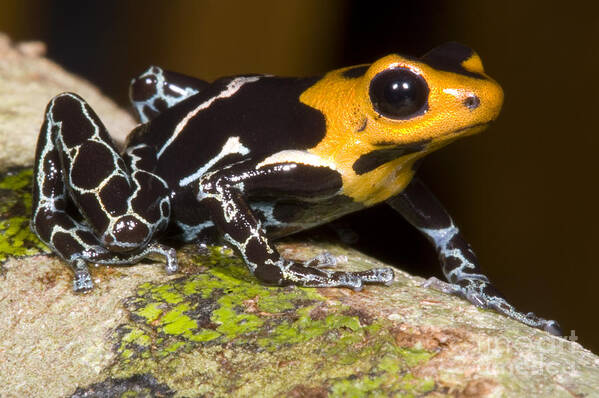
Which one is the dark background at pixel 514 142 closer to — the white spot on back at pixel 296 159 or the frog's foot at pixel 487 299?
the frog's foot at pixel 487 299

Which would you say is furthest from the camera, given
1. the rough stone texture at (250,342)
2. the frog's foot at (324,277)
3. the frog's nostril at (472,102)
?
the frog's foot at (324,277)

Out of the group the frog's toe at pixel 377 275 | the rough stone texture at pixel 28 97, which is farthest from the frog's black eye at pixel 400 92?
the rough stone texture at pixel 28 97

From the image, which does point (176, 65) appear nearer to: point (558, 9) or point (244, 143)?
point (558, 9)

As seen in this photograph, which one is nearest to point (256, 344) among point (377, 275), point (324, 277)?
point (324, 277)

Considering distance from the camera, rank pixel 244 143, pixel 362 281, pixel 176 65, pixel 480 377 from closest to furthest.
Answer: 1. pixel 480 377
2. pixel 362 281
3. pixel 244 143
4. pixel 176 65

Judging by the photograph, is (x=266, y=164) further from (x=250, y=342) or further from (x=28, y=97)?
(x=28, y=97)

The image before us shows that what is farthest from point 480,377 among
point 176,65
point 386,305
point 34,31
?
point 34,31
